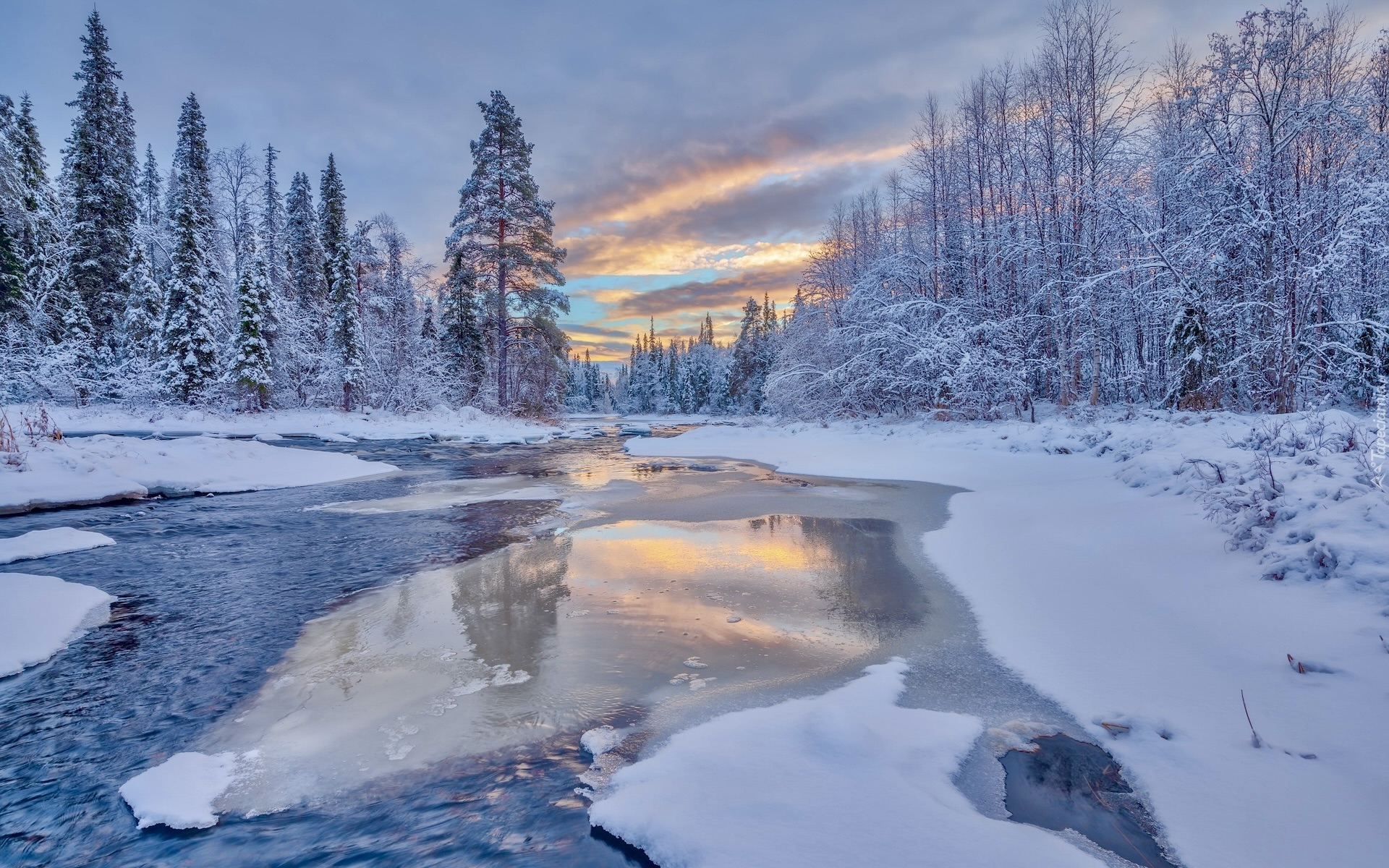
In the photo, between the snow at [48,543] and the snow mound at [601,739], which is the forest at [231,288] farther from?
the snow mound at [601,739]

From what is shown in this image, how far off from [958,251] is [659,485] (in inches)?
571

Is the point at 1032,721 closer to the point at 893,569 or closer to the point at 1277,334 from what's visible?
the point at 893,569

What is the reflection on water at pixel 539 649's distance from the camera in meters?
2.77

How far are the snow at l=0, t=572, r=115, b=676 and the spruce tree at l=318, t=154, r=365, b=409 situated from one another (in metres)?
24.9

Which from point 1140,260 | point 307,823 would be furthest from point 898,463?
point 307,823

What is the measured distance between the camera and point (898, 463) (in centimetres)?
1270

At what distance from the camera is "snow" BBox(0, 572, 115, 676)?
12.4 ft

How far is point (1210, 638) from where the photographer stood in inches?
131

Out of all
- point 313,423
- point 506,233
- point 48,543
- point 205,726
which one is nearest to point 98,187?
point 313,423

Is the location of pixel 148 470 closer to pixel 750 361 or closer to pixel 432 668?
pixel 432 668

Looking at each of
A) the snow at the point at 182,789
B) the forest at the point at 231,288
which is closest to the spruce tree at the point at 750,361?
the forest at the point at 231,288

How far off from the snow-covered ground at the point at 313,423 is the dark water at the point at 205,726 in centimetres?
1599

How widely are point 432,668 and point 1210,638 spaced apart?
475 centimetres

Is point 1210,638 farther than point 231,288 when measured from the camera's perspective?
No
